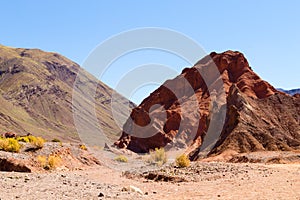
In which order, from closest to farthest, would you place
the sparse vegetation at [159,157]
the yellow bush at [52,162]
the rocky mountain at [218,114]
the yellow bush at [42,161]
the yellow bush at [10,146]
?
1. the yellow bush at [42,161]
2. the yellow bush at [52,162]
3. the yellow bush at [10,146]
4. the sparse vegetation at [159,157]
5. the rocky mountain at [218,114]

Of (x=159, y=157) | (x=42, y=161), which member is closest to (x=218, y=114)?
(x=159, y=157)

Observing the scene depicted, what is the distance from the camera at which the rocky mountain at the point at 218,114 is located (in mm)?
40250

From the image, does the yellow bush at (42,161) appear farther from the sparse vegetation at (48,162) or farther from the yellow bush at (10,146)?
the yellow bush at (10,146)

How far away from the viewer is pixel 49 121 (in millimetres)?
174625

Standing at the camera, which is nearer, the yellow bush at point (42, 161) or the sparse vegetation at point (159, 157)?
the yellow bush at point (42, 161)

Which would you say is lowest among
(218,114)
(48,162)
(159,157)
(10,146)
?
(48,162)

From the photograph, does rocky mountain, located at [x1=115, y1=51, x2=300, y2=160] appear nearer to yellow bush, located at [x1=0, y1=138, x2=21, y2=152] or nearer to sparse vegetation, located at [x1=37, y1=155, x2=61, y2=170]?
sparse vegetation, located at [x1=37, y1=155, x2=61, y2=170]

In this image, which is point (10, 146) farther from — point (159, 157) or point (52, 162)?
point (159, 157)

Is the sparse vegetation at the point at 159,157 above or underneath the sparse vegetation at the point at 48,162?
above

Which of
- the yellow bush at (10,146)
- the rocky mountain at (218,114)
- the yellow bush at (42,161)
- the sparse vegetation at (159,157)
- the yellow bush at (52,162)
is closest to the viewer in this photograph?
the yellow bush at (42,161)

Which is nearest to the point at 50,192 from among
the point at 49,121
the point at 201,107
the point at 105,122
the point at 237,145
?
the point at 237,145

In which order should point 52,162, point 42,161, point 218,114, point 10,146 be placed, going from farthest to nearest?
point 218,114 → point 10,146 → point 52,162 → point 42,161

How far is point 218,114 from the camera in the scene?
49.4 meters

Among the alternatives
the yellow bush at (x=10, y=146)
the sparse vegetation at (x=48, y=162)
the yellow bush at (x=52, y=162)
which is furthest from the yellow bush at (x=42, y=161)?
the yellow bush at (x=10, y=146)
